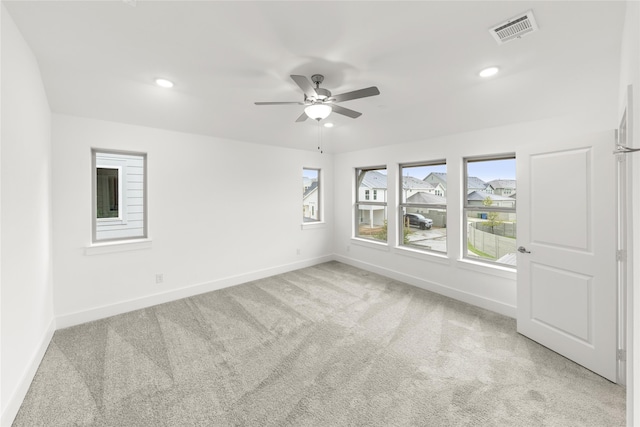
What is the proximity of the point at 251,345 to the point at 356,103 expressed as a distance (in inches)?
122

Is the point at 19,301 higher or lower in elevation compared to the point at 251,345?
higher

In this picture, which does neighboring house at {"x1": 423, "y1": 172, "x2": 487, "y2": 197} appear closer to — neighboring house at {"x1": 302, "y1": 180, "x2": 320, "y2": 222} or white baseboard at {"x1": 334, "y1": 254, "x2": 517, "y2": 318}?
white baseboard at {"x1": 334, "y1": 254, "x2": 517, "y2": 318}

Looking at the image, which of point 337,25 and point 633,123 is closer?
point 633,123

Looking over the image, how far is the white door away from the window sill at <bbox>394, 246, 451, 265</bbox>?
125 cm

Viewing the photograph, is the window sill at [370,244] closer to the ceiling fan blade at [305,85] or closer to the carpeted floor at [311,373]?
the carpeted floor at [311,373]

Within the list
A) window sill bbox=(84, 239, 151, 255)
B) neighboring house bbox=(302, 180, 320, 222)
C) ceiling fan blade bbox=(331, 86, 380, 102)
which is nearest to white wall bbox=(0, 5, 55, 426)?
window sill bbox=(84, 239, 151, 255)

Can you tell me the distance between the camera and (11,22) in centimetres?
174

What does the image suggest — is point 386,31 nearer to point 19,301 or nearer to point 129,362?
point 19,301

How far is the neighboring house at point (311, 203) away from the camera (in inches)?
229

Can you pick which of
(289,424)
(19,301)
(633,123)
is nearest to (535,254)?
(633,123)

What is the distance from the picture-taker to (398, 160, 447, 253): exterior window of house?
14.3ft

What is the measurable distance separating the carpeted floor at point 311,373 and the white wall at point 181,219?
416 mm

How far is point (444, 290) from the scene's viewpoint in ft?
13.2

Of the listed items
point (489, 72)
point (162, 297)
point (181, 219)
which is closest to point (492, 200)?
point (489, 72)
